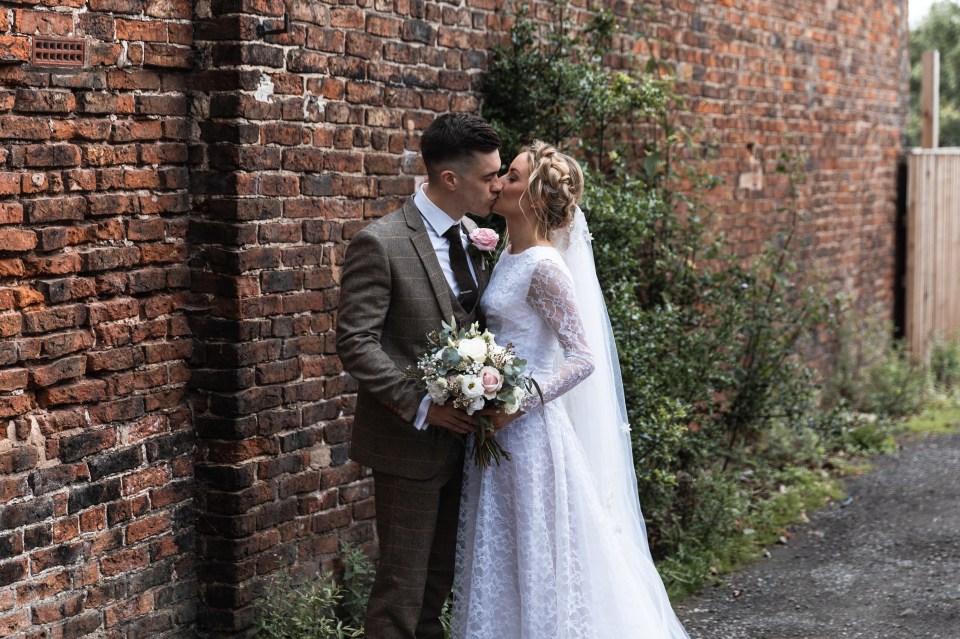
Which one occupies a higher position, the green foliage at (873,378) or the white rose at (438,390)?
the white rose at (438,390)

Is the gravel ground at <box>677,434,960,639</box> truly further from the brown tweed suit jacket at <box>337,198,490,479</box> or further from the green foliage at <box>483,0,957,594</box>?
the brown tweed suit jacket at <box>337,198,490,479</box>

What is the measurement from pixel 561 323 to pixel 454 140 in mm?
696

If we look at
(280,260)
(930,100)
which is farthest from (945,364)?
(280,260)

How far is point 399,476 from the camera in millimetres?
3648

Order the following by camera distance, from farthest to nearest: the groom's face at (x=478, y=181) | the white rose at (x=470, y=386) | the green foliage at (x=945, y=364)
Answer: the green foliage at (x=945, y=364)
the groom's face at (x=478, y=181)
the white rose at (x=470, y=386)

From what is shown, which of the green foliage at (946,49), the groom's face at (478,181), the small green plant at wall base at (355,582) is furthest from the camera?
the green foliage at (946,49)

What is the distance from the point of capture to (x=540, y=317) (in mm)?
3779

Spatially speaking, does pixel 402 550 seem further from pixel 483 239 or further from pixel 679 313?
pixel 679 313

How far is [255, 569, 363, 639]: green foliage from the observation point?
4.07m

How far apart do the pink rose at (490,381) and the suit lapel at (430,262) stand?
1.06ft

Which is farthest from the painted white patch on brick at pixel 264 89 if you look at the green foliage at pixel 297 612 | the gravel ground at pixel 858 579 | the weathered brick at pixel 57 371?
the gravel ground at pixel 858 579

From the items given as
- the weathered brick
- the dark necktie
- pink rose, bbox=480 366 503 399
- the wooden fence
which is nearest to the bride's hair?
the dark necktie

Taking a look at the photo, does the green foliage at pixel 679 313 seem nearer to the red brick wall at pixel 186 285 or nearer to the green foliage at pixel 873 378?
the red brick wall at pixel 186 285

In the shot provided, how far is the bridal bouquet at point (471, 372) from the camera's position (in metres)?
3.36
